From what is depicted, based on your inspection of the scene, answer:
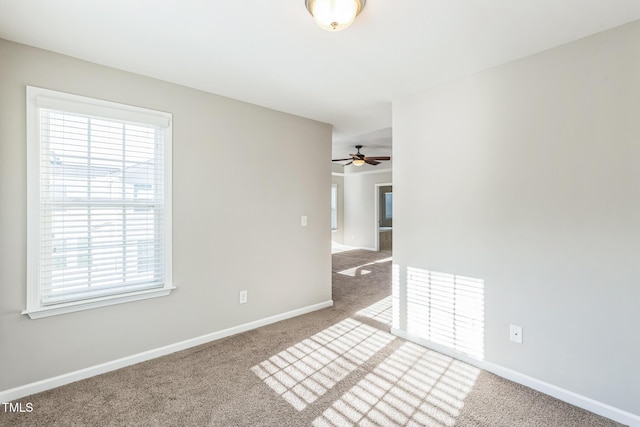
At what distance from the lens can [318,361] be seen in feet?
8.33

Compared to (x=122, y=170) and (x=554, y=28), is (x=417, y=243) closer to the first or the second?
(x=554, y=28)

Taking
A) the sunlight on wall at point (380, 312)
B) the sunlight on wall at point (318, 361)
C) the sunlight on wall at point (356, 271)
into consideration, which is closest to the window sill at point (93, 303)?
the sunlight on wall at point (318, 361)

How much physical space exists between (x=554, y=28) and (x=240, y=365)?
126 inches

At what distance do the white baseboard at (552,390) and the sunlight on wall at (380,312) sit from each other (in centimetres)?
73

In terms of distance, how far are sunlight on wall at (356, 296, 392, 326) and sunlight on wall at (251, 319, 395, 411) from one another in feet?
0.90

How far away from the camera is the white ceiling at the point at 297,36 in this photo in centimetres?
169

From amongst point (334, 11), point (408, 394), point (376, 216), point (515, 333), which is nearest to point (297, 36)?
point (334, 11)

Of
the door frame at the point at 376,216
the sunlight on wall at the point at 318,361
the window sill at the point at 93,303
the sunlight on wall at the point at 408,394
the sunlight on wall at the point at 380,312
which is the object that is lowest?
the sunlight on wall at the point at 408,394

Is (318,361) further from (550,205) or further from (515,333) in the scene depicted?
(550,205)

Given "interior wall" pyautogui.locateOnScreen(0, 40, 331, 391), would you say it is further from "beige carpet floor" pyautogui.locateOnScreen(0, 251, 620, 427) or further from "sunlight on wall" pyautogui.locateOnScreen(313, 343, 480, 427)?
"sunlight on wall" pyautogui.locateOnScreen(313, 343, 480, 427)

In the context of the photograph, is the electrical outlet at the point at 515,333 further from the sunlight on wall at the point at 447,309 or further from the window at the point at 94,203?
the window at the point at 94,203

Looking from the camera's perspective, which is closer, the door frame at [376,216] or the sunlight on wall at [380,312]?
the sunlight on wall at [380,312]

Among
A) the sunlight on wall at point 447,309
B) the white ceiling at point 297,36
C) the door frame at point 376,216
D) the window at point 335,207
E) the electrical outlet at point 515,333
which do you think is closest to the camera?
the white ceiling at point 297,36

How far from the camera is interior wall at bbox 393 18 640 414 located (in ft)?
6.07
